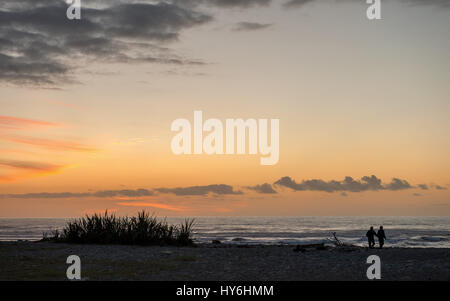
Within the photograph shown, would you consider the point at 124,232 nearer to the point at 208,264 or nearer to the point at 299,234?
the point at 208,264

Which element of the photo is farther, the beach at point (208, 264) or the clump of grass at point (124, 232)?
the clump of grass at point (124, 232)

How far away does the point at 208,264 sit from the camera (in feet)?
60.0

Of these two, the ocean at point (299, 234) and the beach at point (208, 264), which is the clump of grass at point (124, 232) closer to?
the beach at point (208, 264)

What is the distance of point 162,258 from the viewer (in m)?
20.2

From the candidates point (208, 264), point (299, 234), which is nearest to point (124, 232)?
point (208, 264)

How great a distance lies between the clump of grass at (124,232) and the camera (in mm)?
26948

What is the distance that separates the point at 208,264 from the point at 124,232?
33.3 feet

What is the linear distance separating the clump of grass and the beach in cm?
320

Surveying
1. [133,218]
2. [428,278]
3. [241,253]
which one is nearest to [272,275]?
[428,278]

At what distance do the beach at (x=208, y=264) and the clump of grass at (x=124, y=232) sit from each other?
3.20m

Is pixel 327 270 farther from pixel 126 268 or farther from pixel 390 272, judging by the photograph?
pixel 126 268

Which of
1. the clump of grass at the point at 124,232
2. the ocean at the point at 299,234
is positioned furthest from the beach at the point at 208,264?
the ocean at the point at 299,234

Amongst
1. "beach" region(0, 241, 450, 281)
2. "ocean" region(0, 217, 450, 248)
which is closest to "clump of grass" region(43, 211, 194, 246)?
"beach" region(0, 241, 450, 281)

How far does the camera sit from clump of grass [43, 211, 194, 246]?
26.9m
